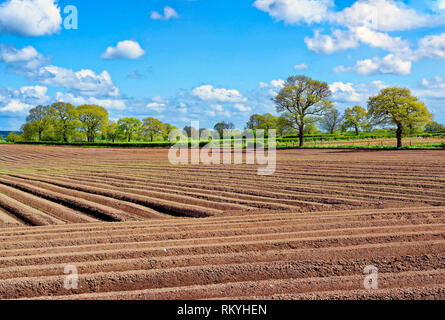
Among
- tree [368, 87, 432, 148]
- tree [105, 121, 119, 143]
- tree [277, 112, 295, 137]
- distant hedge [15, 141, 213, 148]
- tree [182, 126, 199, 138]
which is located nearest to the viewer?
tree [368, 87, 432, 148]

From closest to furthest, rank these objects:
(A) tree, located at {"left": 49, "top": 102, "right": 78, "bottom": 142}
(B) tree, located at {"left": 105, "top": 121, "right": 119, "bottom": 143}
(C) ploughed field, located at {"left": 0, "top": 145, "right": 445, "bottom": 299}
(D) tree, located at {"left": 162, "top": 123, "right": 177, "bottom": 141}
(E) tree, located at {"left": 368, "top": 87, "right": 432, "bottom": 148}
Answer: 1. (C) ploughed field, located at {"left": 0, "top": 145, "right": 445, "bottom": 299}
2. (E) tree, located at {"left": 368, "top": 87, "right": 432, "bottom": 148}
3. (A) tree, located at {"left": 49, "top": 102, "right": 78, "bottom": 142}
4. (B) tree, located at {"left": 105, "top": 121, "right": 119, "bottom": 143}
5. (D) tree, located at {"left": 162, "top": 123, "right": 177, "bottom": 141}

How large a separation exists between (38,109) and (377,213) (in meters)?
70.2

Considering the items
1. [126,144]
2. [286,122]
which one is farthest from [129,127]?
[286,122]

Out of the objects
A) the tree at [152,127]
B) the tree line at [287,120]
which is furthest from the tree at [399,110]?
the tree at [152,127]

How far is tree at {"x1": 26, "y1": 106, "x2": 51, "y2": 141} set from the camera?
65.6 meters

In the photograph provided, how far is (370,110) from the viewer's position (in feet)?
124

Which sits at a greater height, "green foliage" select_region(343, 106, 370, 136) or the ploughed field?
"green foliage" select_region(343, 106, 370, 136)

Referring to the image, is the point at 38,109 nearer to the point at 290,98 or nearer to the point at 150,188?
the point at 290,98

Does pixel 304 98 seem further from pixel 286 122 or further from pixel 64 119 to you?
pixel 64 119

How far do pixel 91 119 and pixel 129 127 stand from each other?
7464 mm

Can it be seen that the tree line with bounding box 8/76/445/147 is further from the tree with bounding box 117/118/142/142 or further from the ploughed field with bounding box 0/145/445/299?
the ploughed field with bounding box 0/145/445/299

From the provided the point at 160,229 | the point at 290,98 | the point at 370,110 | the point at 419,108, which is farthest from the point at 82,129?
the point at 160,229

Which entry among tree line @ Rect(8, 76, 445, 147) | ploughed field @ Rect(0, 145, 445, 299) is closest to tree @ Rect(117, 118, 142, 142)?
tree line @ Rect(8, 76, 445, 147)

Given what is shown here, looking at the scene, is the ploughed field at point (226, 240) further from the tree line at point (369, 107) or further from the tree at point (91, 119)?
the tree at point (91, 119)
